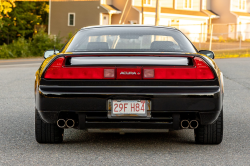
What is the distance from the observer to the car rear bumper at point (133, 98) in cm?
427

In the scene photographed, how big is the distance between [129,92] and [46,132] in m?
1.15

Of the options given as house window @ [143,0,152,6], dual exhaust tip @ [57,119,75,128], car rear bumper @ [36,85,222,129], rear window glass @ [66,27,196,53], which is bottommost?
dual exhaust tip @ [57,119,75,128]

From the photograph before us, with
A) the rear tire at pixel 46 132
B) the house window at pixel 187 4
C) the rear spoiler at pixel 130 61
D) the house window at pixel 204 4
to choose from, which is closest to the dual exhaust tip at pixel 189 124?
the rear spoiler at pixel 130 61

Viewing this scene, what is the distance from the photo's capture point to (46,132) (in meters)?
4.82

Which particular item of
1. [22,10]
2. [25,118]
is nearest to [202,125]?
[25,118]

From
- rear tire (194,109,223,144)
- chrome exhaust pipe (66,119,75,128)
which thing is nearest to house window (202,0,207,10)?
rear tire (194,109,223,144)

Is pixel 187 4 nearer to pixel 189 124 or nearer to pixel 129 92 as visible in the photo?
pixel 189 124

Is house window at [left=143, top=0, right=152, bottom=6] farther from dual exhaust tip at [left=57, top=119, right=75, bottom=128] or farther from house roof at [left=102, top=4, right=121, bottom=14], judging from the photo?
dual exhaust tip at [left=57, top=119, right=75, bottom=128]

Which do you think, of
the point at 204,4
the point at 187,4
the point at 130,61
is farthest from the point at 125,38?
the point at 204,4

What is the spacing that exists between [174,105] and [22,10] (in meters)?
48.1

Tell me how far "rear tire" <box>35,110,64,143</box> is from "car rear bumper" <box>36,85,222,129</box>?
→ 1.45 feet

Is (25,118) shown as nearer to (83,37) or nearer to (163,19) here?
(83,37)

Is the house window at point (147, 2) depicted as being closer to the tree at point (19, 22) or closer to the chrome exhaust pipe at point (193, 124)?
the tree at point (19, 22)

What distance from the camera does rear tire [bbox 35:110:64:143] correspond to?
4781 millimetres
